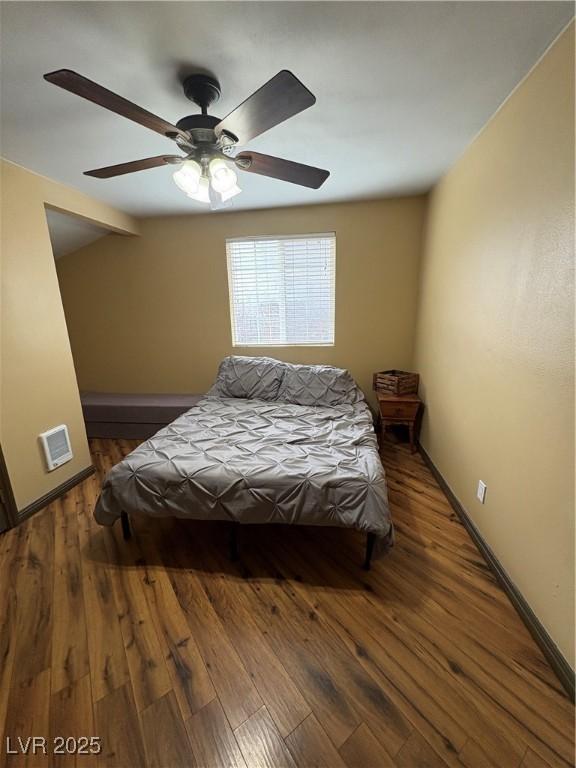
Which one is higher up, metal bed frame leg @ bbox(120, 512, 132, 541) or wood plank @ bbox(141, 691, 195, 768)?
metal bed frame leg @ bbox(120, 512, 132, 541)

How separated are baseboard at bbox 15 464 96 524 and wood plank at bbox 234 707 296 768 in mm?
2044

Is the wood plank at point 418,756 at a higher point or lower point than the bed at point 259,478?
lower

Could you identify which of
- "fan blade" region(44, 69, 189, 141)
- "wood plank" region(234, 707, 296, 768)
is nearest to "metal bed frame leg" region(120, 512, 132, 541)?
"wood plank" region(234, 707, 296, 768)

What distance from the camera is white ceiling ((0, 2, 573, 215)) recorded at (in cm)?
107

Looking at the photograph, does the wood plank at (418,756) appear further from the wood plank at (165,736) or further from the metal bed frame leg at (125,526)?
the metal bed frame leg at (125,526)

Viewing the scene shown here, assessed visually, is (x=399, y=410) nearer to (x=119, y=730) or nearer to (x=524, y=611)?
(x=524, y=611)

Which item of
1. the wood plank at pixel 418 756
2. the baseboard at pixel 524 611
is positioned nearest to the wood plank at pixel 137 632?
the wood plank at pixel 418 756

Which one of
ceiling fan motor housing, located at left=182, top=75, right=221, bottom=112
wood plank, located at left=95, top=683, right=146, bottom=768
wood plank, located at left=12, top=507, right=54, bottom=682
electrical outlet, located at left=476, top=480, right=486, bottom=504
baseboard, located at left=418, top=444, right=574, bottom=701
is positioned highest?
ceiling fan motor housing, located at left=182, top=75, right=221, bottom=112

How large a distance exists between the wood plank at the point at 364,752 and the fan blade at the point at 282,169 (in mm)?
2289

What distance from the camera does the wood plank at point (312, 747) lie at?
3.24ft

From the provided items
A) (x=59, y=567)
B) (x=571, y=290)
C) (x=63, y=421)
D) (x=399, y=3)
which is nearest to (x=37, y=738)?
(x=59, y=567)

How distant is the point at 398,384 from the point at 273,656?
2.32 m

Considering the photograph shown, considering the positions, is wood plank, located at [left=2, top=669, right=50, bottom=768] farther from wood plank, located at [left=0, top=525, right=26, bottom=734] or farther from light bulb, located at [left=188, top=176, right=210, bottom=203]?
light bulb, located at [left=188, top=176, right=210, bottom=203]

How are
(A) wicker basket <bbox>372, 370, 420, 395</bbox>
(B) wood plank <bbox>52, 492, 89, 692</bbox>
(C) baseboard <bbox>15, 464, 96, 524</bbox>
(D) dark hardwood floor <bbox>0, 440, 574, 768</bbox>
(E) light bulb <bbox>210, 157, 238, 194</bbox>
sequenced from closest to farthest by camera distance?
(D) dark hardwood floor <bbox>0, 440, 574, 768</bbox>, (B) wood plank <bbox>52, 492, 89, 692</bbox>, (E) light bulb <bbox>210, 157, 238, 194</bbox>, (C) baseboard <bbox>15, 464, 96, 524</bbox>, (A) wicker basket <bbox>372, 370, 420, 395</bbox>
